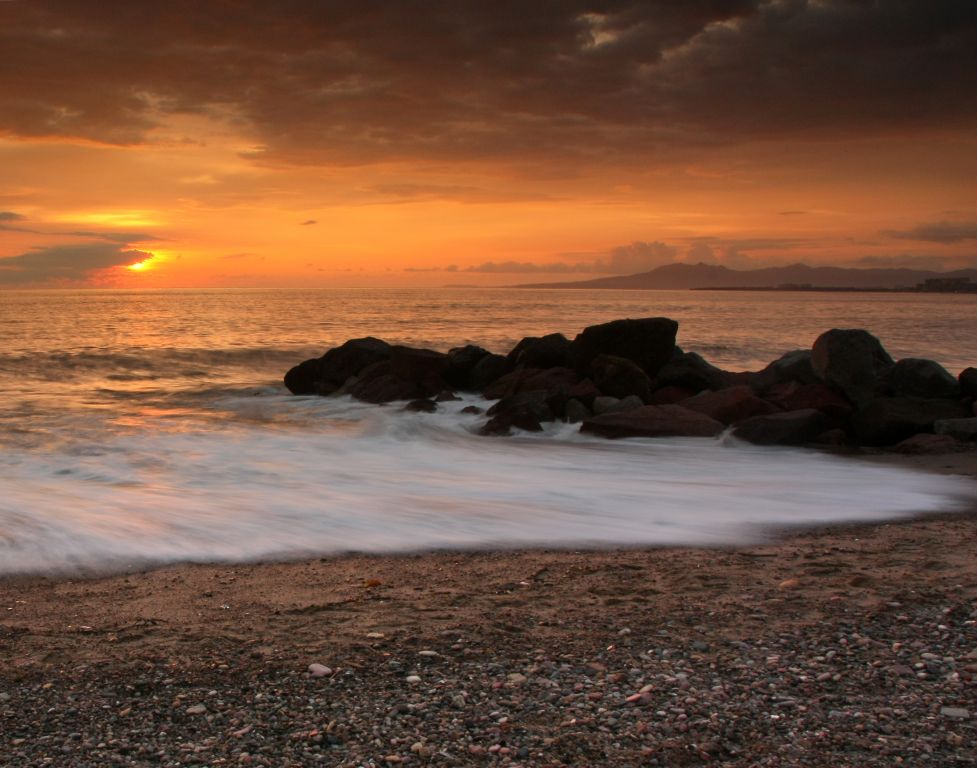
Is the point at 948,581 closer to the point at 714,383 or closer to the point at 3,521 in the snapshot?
the point at 3,521

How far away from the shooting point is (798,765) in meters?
2.89

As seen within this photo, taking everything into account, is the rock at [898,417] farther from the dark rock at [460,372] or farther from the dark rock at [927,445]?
the dark rock at [460,372]

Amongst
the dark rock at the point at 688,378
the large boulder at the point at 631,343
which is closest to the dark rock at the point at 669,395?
the dark rock at the point at 688,378

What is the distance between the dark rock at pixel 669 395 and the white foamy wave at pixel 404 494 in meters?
2.21

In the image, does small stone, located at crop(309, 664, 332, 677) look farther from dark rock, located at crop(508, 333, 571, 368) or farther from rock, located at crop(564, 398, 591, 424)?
dark rock, located at crop(508, 333, 571, 368)

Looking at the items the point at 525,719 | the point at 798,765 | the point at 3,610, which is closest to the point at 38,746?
the point at 525,719

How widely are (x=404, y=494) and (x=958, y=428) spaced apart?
6.74m

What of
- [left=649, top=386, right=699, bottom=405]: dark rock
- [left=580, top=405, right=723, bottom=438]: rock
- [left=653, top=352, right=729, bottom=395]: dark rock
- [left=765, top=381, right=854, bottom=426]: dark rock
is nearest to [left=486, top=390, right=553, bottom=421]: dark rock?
[left=580, top=405, right=723, bottom=438]: rock

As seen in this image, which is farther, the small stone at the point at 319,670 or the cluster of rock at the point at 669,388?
the cluster of rock at the point at 669,388

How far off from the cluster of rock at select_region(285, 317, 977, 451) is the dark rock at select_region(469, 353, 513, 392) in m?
0.02

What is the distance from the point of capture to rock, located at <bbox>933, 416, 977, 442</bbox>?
1037cm

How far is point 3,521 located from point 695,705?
5.93 meters

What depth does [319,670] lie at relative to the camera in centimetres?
368

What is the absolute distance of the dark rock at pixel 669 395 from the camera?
14118 millimetres
